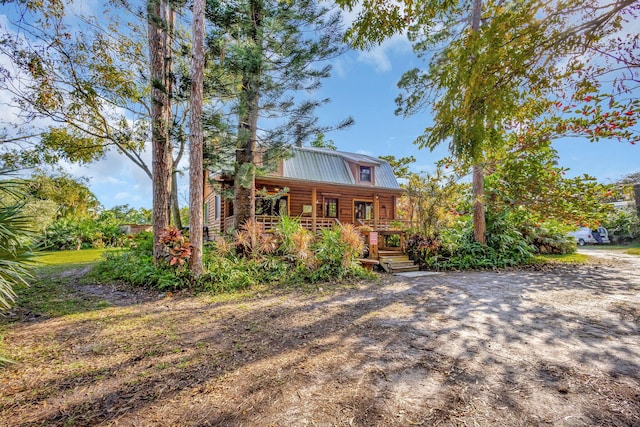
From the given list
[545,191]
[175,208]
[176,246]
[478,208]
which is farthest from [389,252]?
[175,208]

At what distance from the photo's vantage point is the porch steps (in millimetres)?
9234

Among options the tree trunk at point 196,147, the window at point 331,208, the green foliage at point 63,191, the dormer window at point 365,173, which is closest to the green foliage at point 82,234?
the green foliage at point 63,191

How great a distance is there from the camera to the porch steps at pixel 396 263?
9.23 m

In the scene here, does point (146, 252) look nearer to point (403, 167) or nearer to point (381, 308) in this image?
Result: point (381, 308)

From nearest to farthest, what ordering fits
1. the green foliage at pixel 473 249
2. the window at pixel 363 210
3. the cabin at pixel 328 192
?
the green foliage at pixel 473 249
the cabin at pixel 328 192
the window at pixel 363 210

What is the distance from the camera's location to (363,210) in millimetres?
17344

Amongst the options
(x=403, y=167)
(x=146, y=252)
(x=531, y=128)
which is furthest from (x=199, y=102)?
(x=403, y=167)

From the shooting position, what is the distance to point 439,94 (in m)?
5.07

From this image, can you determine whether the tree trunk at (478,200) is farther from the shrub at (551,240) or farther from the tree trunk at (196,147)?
the tree trunk at (196,147)

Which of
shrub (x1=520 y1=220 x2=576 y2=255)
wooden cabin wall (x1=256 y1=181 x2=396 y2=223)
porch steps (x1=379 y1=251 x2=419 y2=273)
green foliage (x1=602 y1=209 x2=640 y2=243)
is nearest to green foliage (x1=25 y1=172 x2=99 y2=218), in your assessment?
wooden cabin wall (x1=256 y1=181 x2=396 y2=223)

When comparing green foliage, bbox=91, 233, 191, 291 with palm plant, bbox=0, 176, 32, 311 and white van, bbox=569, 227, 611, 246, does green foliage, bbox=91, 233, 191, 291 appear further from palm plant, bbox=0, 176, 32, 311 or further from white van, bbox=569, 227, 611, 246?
white van, bbox=569, 227, 611, 246

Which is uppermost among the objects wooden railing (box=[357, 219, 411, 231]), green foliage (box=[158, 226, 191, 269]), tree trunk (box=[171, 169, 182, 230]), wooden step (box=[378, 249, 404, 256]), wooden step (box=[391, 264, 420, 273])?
tree trunk (box=[171, 169, 182, 230])

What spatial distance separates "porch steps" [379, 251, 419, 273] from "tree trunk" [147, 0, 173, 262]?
22.2 feet

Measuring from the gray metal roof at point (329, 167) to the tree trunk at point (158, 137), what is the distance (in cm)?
685
